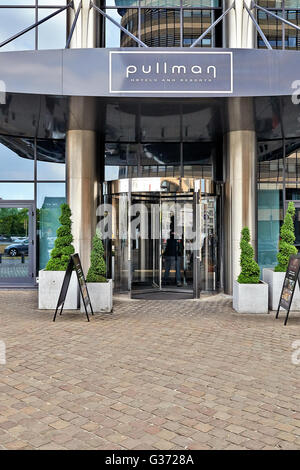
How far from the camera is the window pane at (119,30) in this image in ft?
40.2

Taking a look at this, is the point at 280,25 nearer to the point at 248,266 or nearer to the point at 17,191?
the point at 248,266

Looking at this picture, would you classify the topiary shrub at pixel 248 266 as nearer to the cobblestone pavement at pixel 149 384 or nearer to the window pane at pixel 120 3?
the cobblestone pavement at pixel 149 384

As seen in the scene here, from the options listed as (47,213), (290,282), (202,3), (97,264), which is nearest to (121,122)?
(47,213)

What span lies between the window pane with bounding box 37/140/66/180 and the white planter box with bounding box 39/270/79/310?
467 cm

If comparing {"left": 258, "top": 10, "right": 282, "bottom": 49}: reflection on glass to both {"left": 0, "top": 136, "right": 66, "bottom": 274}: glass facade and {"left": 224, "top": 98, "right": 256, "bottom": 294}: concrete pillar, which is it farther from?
{"left": 0, "top": 136, "right": 66, "bottom": 274}: glass facade

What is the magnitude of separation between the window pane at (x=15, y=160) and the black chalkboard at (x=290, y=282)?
26.9 feet

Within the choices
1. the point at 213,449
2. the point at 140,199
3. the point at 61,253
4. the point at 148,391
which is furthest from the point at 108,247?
the point at 213,449

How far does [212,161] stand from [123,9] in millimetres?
5050

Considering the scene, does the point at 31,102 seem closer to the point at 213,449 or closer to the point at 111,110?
the point at 111,110

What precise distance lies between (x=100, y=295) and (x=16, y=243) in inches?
204

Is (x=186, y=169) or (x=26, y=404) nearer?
(x=26, y=404)

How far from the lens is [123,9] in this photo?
12.4m
